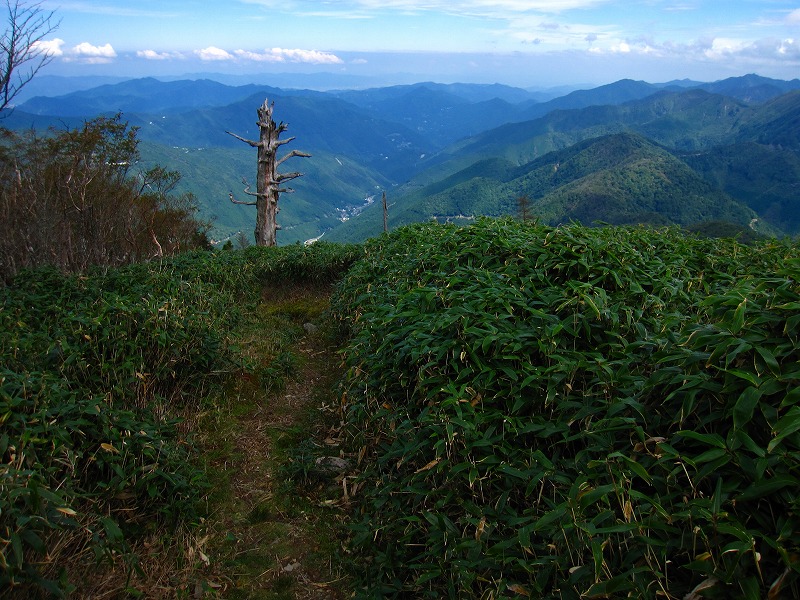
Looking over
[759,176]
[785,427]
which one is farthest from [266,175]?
[759,176]

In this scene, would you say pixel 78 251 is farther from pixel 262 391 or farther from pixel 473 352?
pixel 473 352

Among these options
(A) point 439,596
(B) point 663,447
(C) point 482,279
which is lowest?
(A) point 439,596

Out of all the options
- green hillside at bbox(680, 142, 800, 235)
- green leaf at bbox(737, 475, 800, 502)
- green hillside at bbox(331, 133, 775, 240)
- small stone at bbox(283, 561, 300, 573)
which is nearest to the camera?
green leaf at bbox(737, 475, 800, 502)

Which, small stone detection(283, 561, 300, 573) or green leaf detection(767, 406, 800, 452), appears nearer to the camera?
green leaf detection(767, 406, 800, 452)

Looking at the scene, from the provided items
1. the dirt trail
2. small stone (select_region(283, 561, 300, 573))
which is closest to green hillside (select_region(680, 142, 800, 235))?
the dirt trail

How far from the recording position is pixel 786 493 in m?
2.04

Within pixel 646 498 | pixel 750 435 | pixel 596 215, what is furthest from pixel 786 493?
pixel 596 215

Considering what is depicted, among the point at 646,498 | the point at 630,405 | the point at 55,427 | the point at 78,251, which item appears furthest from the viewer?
the point at 78,251

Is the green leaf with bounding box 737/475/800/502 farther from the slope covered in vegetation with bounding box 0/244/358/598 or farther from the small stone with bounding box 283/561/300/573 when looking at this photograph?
the slope covered in vegetation with bounding box 0/244/358/598

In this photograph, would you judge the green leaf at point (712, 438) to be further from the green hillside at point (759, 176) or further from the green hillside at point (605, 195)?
the green hillside at point (759, 176)

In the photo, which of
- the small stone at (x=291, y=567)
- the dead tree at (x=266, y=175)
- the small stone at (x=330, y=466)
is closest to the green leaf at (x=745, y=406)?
the small stone at (x=291, y=567)

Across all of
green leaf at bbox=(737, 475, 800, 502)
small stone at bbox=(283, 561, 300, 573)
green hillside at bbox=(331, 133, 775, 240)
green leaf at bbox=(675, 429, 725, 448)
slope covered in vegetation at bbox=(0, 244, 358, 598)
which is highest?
green hillside at bbox=(331, 133, 775, 240)

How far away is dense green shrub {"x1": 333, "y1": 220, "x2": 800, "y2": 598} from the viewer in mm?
2178

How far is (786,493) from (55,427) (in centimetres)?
417
